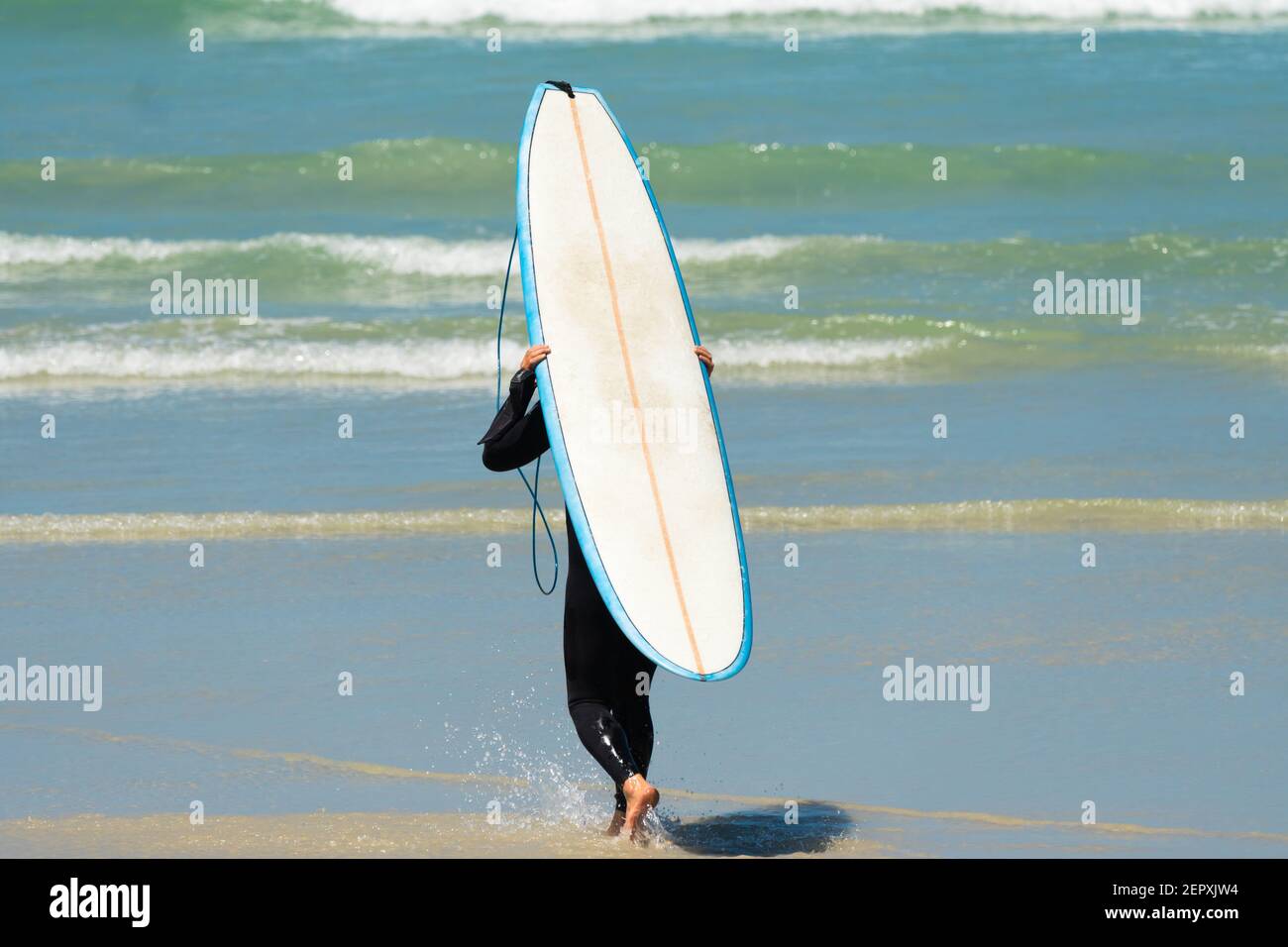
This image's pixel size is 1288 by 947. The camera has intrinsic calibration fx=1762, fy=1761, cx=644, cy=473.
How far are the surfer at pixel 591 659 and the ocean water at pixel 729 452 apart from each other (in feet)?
1.03

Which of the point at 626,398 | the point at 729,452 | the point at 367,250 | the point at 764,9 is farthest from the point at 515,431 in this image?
the point at 764,9

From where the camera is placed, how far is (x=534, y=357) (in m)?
5.28

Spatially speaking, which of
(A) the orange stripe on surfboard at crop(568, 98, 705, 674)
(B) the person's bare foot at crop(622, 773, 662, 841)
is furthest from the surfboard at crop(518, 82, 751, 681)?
(B) the person's bare foot at crop(622, 773, 662, 841)

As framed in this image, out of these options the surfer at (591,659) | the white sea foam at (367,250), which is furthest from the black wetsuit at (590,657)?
the white sea foam at (367,250)

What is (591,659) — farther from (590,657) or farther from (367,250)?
(367,250)

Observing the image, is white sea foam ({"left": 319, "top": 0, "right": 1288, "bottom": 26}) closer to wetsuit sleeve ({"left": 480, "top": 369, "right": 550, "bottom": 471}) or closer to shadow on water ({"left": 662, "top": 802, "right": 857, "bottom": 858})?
wetsuit sleeve ({"left": 480, "top": 369, "right": 550, "bottom": 471})

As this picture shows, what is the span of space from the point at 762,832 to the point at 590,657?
0.74 m

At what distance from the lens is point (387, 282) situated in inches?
589

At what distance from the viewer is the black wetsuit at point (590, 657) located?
514cm

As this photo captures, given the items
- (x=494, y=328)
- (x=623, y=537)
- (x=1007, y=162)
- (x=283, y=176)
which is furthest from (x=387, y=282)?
(x=623, y=537)

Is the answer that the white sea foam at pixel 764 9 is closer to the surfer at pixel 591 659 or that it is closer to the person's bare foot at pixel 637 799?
the surfer at pixel 591 659

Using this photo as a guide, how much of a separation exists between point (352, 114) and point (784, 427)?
11.9m

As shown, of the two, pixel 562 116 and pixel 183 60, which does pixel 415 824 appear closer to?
pixel 562 116

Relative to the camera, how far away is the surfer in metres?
5.09
